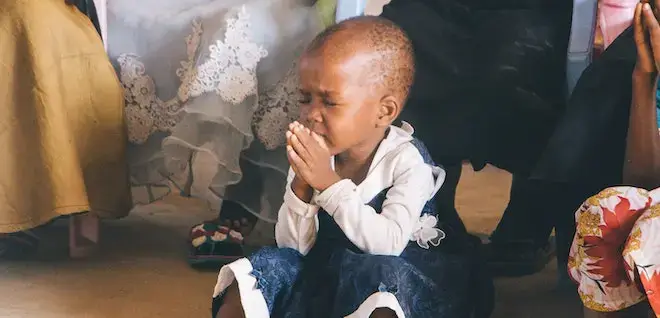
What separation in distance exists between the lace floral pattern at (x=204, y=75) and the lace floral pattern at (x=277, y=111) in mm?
44

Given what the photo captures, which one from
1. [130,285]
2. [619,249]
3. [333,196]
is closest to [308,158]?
[333,196]

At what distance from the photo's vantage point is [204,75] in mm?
1442

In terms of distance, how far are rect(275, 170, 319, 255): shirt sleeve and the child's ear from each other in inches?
6.1

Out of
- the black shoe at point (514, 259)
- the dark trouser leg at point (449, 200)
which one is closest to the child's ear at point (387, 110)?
the dark trouser leg at point (449, 200)

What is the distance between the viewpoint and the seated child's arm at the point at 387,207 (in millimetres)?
1079

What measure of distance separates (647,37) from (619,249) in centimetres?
28

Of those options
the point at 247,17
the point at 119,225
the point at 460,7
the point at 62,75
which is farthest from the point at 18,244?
the point at 460,7

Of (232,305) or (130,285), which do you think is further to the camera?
(130,285)

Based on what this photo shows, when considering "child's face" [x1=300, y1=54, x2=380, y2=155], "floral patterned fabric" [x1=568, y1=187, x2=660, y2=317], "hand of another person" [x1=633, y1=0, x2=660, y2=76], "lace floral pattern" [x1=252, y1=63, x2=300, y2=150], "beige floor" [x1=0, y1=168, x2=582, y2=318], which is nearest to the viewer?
"floral patterned fabric" [x1=568, y1=187, x2=660, y2=317]

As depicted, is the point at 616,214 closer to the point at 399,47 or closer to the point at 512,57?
the point at 399,47

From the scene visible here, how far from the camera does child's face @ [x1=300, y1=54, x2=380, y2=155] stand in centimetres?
110

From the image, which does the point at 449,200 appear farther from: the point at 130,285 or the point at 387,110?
the point at 130,285

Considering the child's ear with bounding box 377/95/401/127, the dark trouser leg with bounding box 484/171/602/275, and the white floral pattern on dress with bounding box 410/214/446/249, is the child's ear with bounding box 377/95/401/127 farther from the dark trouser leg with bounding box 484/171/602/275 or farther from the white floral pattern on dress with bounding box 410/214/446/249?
the dark trouser leg with bounding box 484/171/602/275

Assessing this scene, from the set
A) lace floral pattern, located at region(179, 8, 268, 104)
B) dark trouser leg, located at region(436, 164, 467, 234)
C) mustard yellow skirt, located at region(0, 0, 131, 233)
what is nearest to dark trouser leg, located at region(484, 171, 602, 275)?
dark trouser leg, located at region(436, 164, 467, 234)
